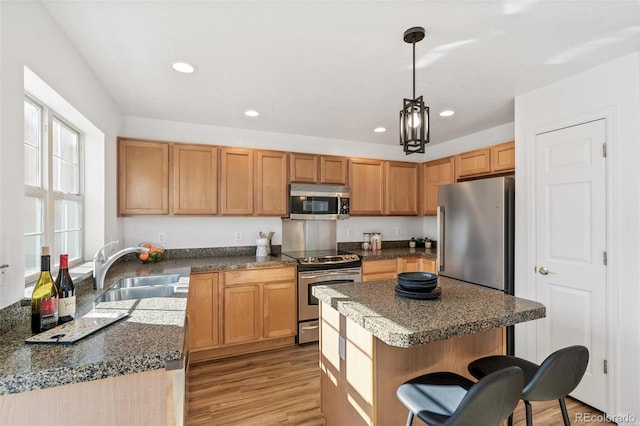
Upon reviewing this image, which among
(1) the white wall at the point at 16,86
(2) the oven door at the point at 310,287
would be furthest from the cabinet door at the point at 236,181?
(1) the white wall at the point at 16,86

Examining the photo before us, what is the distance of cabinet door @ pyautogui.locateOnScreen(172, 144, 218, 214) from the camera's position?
130 inches

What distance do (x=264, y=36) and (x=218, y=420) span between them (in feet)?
8.19

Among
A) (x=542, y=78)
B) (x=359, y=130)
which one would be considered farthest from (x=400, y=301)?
(x=359, y=130)

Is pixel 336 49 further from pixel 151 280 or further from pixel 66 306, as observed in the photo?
pixel 151 280

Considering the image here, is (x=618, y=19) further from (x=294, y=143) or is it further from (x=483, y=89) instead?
(x=294, y=143)

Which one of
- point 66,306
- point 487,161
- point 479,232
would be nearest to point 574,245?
point 479,232

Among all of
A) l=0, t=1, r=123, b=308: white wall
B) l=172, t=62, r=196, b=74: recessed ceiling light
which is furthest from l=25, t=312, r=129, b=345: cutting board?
l=172, t=62, r=196, b=74: recessed ceiling light

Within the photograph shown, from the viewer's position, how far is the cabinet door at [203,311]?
118 inches

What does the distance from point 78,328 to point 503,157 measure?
366cm

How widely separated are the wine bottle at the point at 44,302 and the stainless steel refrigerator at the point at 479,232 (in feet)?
10.3

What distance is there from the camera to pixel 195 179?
336cm

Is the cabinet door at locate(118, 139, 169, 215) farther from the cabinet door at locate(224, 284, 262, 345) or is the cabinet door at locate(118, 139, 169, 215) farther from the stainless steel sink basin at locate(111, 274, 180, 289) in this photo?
the cabinet door at locate(224, 284, 262, 345)

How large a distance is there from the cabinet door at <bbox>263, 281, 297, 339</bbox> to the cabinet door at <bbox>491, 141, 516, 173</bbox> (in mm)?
2497

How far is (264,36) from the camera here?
183cm
